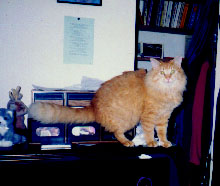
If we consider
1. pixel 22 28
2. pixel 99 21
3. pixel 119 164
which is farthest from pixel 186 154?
pixel 22 28

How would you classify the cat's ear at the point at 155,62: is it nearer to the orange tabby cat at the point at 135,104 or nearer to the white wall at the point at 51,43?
the orange tabby cat at the point at 135,104

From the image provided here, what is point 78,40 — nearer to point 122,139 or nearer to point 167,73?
point 167,73

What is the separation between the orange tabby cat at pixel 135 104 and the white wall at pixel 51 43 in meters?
0.30

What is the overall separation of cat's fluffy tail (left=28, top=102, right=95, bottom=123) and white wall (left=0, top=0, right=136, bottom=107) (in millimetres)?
410

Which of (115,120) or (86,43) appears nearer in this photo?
(115,120)

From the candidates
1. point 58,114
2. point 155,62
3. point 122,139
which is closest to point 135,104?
point 122,139

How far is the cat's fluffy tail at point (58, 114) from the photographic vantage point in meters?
1.04

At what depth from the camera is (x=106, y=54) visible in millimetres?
1514

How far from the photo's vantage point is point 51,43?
144cm

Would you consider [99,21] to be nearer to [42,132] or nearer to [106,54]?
[106,54]

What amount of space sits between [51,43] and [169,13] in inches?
42.6

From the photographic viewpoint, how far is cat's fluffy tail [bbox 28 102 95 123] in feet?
3.41

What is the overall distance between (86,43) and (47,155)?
3.06 ft

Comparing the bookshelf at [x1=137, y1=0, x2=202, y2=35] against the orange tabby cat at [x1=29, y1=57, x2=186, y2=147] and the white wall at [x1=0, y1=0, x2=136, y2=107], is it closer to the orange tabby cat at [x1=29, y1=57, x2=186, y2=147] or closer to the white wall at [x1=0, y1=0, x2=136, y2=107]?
the white wall at [x1=0, y1=0, x2=136, y2=107]
